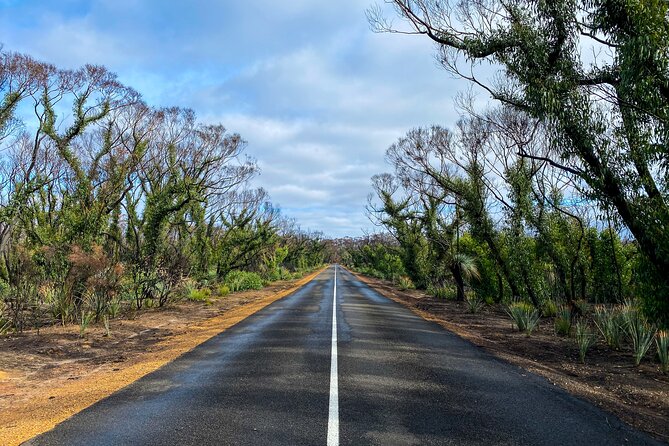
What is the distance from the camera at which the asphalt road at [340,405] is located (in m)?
4.57

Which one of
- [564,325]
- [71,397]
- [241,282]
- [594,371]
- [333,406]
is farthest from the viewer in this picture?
[241,282]

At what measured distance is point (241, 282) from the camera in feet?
102

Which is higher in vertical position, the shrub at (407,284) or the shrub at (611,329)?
the shrub at (611,329)

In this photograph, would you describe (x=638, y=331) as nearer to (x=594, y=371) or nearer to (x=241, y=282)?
(x=594, y=371)

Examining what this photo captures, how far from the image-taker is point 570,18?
7668 mm

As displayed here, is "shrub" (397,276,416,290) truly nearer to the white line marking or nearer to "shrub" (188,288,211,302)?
"shrub" (188,288,211,302)

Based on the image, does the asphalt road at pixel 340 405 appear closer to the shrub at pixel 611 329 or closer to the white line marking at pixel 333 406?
the white line marking at pixel 333 406

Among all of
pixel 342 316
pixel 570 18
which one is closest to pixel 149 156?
pixel 342 316

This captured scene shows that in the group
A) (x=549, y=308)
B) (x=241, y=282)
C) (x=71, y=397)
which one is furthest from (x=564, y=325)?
(x=241, y=282)

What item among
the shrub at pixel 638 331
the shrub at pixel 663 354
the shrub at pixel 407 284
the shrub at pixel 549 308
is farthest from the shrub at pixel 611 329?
the shrub at pixel 407 284

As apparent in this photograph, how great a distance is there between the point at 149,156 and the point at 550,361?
20.1 meters

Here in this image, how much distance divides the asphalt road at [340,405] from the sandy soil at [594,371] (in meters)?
0.38

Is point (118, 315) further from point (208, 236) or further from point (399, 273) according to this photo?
point (399, 273)

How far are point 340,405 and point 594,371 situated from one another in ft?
17.3
